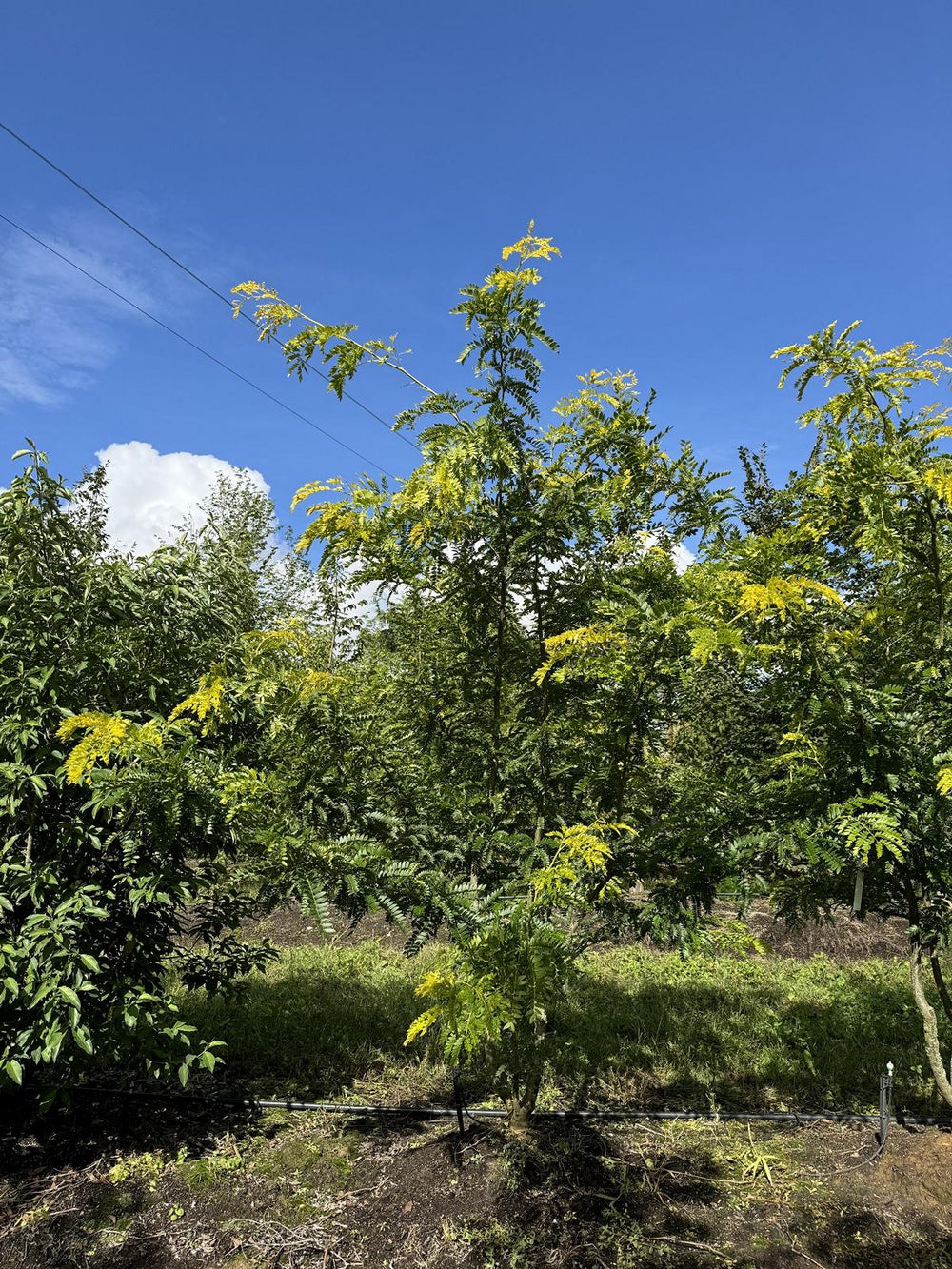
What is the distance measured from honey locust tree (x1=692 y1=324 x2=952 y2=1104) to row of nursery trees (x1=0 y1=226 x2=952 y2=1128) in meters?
0.02

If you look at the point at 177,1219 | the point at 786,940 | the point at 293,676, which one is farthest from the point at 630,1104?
the point at 786,940

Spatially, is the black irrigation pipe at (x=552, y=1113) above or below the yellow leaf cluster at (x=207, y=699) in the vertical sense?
below

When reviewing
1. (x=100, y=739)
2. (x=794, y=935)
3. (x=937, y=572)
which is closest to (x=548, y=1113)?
(x=100, y=739)

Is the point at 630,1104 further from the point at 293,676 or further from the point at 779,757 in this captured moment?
the point at 293,676

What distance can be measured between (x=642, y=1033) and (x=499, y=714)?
3.42 m

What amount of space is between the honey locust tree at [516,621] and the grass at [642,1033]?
1.61 m

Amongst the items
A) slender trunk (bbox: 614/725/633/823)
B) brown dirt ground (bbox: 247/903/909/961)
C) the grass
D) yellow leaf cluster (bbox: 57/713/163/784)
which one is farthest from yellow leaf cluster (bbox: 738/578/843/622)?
brown dirt ground (bbox: 247/903/909/961)

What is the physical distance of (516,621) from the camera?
3.24 metres

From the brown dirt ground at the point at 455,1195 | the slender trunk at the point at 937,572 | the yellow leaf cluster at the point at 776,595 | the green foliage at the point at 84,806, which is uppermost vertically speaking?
the slender trunk at the point at 937,572

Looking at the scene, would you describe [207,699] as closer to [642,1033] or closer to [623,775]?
[623,775]

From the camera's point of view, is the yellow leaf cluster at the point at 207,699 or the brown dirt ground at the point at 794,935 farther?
the brown dirt ground at the point at 794,935

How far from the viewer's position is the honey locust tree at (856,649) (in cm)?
263

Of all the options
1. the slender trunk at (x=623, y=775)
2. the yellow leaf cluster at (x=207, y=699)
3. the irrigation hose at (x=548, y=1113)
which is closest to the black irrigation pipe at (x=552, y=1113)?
the irrigation hose at (x=548, y=1113)

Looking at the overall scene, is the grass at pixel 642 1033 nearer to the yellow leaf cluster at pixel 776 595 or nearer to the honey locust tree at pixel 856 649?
the honey locust tree at pixel 856 649
